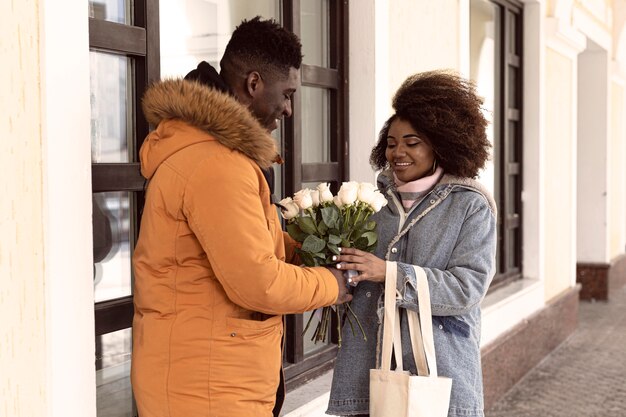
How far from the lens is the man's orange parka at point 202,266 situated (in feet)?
6.88

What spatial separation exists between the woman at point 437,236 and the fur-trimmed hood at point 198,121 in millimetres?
623

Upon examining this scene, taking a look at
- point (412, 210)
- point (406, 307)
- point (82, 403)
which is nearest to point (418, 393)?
point (406, 307)

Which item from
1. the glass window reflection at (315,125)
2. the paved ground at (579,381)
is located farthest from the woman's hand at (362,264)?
the paved ground at (579,381)

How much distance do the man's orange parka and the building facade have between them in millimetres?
216

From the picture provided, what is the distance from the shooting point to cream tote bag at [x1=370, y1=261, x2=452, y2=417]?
2.57 meters

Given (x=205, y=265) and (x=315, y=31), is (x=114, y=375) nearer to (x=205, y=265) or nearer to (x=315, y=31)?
(x=205, y=265)

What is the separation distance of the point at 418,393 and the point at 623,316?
7506 mm

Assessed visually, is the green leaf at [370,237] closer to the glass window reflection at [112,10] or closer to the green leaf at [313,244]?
the green leaf at [313,244]

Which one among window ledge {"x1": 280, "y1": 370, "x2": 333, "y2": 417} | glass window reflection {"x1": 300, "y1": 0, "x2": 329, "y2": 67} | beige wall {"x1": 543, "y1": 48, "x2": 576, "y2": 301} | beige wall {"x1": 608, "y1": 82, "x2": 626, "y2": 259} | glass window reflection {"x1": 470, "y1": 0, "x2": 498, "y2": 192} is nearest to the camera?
window ledge {"x1": 280, "y1": 370, "x2": 333, "y2": 417}

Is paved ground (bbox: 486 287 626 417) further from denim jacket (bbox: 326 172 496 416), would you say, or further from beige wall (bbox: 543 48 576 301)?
denim jacket (bbox: 326 172 496 416)

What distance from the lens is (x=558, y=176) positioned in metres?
8.08

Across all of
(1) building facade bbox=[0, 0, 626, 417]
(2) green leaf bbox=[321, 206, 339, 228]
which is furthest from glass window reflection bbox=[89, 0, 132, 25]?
(2) green leaf bbox=[321, 206, 339, 228]

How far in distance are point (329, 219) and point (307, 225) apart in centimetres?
7

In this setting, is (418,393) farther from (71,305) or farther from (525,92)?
(525,92)
